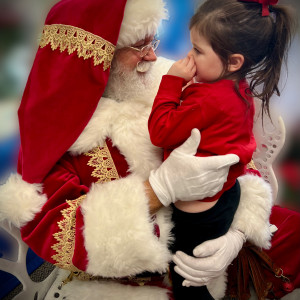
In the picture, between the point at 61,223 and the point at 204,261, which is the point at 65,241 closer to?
the point at 61,223

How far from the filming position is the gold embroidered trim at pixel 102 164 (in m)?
1.01

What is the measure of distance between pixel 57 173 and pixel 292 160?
988 millimetres

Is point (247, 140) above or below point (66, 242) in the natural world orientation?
above

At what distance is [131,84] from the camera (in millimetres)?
1083

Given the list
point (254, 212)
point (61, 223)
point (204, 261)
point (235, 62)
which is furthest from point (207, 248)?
point (235, 62)

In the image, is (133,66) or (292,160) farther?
(292,160)

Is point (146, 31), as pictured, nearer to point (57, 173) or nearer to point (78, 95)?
point (78, 95)

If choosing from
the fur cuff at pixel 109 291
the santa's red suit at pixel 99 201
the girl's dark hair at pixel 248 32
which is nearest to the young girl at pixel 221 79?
the girl's dark hair at pixel 248 32

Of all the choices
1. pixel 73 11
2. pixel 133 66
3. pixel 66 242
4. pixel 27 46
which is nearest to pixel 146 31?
pixel 133 66

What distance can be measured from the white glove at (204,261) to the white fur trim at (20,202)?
49 cm

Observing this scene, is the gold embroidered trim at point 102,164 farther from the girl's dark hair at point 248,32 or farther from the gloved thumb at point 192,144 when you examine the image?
the girl's dark hair at point 248,32

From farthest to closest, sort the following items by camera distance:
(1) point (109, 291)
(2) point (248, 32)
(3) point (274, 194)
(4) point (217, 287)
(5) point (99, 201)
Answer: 1. (3) point (274, 194)
2. (4) point (217, 287)
3. (1) point (109, 291)
4. (5) point (99, 201)
5. (2) point (248, 32)

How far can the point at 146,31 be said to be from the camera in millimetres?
984

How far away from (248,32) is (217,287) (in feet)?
3.03
